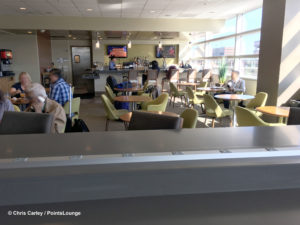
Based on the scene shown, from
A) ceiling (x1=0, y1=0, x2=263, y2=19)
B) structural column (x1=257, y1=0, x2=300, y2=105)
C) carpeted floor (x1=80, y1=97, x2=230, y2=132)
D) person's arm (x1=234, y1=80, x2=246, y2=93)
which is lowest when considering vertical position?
carpeted floor (x1=80, y1=97, x2=230, y2=132)

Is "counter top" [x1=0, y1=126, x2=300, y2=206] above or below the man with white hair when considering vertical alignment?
above

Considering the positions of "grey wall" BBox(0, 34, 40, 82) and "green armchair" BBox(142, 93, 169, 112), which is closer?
"green armchair" BBox(142, 93, 169, 112)

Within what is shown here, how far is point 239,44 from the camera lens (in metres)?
8.87

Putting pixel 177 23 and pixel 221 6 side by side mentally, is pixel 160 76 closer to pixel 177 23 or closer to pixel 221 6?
pixel 177 23

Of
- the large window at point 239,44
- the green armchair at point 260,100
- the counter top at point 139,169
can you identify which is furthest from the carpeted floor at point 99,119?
the counter top at point 139,169

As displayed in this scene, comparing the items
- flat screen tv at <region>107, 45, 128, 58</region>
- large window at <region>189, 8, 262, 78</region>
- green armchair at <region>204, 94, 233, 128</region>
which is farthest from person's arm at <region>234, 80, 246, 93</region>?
flat screen tv at <region>107, 45, 128, 58</region>

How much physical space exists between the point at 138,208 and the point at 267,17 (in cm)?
590

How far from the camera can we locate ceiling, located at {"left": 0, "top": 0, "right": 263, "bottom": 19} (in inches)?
269

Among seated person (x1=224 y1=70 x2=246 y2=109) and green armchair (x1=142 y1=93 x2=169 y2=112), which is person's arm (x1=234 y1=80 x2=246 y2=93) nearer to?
seated person (x1=224 y1=70 x2=246 y2=109)

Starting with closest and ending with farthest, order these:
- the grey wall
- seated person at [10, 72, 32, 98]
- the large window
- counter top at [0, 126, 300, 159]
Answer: counter top at [0, 126, 300, 159] < seated person at [10, 72, 32, 98] < the large window < the grey wall

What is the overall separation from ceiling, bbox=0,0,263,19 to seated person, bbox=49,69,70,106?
315 centimetres

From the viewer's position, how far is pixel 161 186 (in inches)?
35.6

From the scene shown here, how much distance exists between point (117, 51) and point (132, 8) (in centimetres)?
622

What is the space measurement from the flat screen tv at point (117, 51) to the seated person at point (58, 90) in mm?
9406
